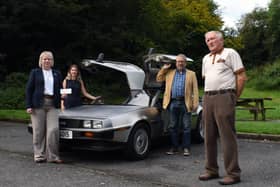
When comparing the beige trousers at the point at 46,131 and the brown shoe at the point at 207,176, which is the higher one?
the beige trousers at the point at 46,131

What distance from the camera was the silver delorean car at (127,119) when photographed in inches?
289

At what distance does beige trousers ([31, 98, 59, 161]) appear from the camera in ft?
24.8

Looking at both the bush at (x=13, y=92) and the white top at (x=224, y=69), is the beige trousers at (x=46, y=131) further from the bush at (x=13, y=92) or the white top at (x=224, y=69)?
the bush at (x=13, y=92)

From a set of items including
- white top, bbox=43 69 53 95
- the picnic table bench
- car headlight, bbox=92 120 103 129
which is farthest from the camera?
the picnic table bench

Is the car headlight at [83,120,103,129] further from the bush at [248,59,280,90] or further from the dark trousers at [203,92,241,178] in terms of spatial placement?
the bush at [248,59,280,90]

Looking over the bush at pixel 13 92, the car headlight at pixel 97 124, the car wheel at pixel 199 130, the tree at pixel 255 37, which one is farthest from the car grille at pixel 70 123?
the tree at pixel 255 37

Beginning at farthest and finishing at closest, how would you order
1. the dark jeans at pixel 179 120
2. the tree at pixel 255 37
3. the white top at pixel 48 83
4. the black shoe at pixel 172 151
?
the tree at pixel 255 37, the black shoe at pixel 172 151, the dark jeans at pixel 179 120, the white top at pixel 48 83

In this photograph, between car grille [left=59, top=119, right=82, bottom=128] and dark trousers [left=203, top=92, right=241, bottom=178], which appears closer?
dark trousers [left=203, top=92, right=241, bottom=178]

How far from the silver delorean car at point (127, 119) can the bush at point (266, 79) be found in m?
25.2

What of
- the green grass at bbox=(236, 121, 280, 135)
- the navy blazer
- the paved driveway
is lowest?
Answer: the paved driveway

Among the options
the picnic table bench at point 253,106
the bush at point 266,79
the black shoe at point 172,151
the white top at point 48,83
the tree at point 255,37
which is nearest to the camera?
the white top at point 48,83

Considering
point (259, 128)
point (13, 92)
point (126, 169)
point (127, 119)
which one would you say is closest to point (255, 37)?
point (13, 92)

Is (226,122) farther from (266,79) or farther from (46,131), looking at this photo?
(266,79)

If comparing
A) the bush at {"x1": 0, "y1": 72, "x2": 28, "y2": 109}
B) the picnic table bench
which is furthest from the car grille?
the bush at {"x1": 0, "y1": 72, "x2": 28, "y2": 109}
